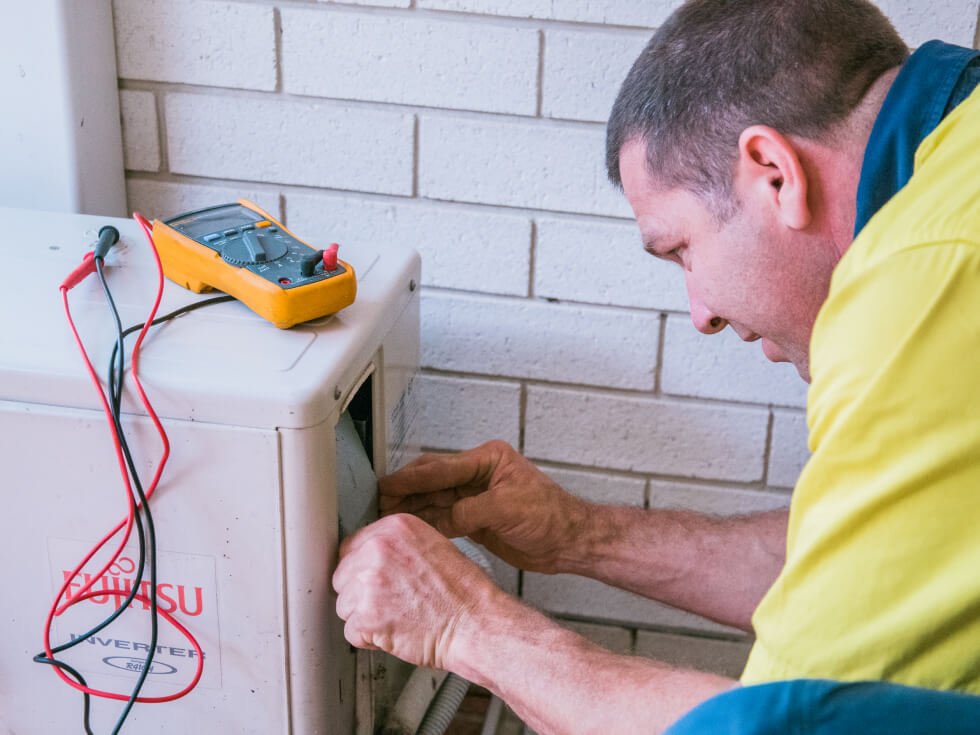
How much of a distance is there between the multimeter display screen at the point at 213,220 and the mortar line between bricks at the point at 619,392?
52cm

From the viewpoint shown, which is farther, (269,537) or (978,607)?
(269,537)

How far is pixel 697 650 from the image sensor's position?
5.75 feet

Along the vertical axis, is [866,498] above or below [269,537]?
above

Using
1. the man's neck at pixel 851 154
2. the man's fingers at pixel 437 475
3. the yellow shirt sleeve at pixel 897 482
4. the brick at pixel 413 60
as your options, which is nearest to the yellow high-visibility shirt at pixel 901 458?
the yellow shirt sleeve at pixel 897 482

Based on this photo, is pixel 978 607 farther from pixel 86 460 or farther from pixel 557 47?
pixel 557 47

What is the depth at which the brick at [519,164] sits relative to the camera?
1495 mm

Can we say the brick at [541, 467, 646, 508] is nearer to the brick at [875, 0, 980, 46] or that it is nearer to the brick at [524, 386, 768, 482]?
the brick at [524, 386, 768, 482]

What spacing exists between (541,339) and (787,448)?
0.40m

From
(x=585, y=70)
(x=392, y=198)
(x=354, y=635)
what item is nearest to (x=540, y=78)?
(x=585, y=70)

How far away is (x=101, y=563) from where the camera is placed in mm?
1027

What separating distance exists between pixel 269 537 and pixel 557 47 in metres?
0.80

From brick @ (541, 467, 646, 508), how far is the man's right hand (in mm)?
236

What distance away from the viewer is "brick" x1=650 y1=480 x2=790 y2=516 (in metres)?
1.64

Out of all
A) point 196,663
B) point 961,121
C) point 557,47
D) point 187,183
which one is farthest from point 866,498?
point 187,183
